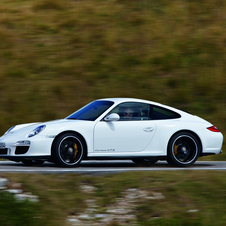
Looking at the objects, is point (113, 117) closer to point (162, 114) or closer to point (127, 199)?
point (162, 114)

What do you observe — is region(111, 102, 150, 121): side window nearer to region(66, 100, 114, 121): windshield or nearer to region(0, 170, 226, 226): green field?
region(66, 100, 114, 121): windshield

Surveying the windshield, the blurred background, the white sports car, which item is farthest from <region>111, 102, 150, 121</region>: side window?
the blurred background

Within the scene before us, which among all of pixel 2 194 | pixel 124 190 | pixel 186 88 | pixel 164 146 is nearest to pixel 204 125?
pixel 164 146

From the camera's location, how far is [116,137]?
8.37 metres

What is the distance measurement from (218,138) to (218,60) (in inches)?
386

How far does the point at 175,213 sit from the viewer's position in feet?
19.7

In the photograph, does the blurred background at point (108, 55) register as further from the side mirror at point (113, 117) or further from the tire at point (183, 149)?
the side mirror at point (113, 117)

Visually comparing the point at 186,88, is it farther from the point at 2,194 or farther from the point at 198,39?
the point at 2,194

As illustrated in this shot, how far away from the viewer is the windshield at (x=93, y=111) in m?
8.60

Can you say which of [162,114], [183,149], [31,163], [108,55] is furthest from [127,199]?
[108,55]

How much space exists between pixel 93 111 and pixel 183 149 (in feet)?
6.66

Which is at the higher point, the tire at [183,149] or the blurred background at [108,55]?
the blurred background at [108,55]

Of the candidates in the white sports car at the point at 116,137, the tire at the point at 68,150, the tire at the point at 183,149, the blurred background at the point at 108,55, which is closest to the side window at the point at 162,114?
the white sports car at the point at 116,137

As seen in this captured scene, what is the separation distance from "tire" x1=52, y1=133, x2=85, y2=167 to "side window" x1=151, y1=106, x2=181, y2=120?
1664 mm
